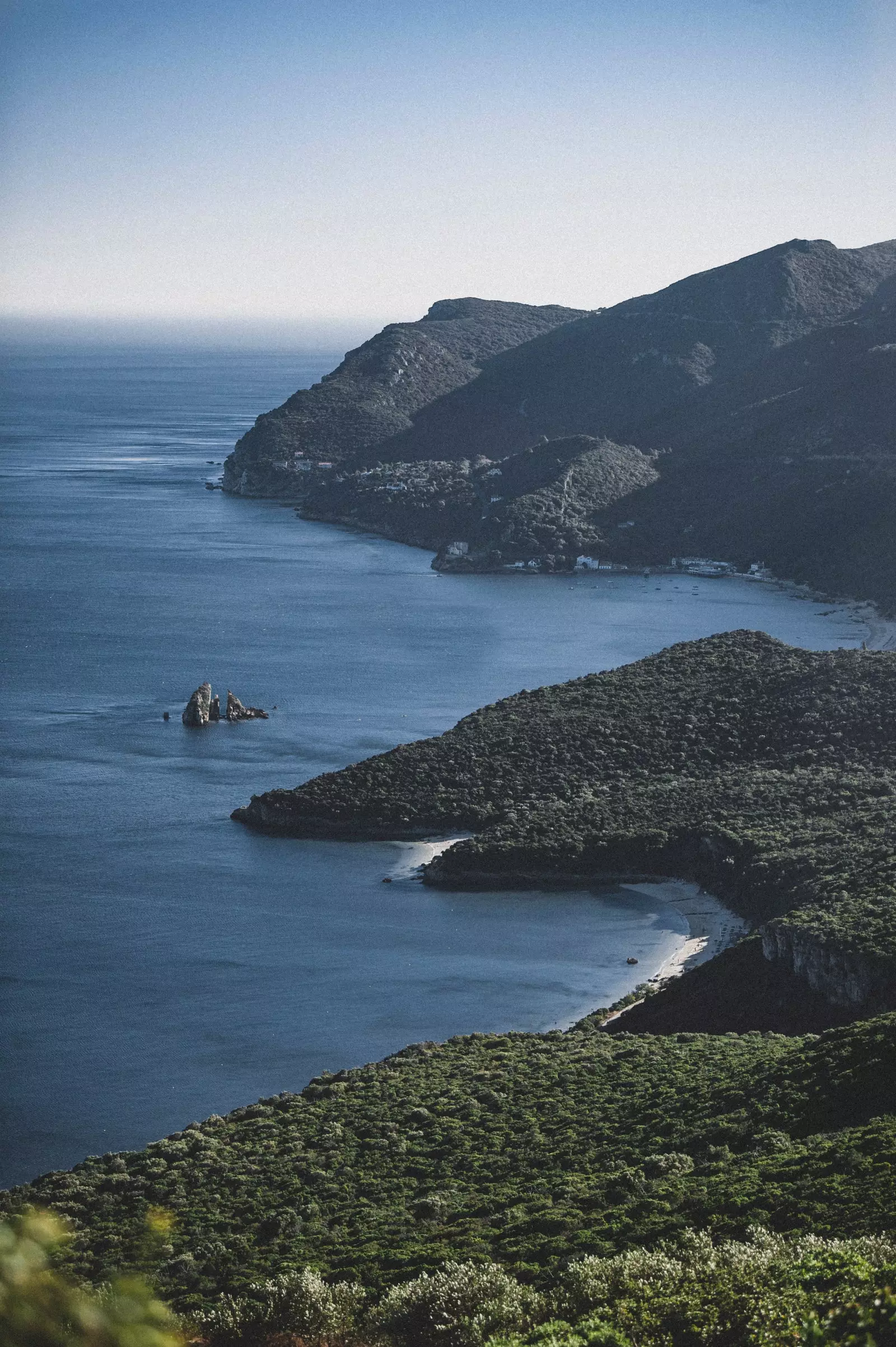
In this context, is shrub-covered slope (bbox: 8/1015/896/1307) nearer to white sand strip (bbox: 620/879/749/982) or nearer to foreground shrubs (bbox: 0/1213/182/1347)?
white sand strip (bbox: 620/879/749/982)

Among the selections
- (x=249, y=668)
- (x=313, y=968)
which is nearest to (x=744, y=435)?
(x=249, y=668)

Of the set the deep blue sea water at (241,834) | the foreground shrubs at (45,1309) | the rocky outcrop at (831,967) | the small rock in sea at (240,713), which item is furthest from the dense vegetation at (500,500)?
the foreground shrubs at (45,1309)

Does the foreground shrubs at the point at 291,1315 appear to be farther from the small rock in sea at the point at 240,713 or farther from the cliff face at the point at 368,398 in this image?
the cliff face at the point at 368,398

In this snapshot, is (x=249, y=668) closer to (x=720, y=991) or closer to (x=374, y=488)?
(x=720, y=991)

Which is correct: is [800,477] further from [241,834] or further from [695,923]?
[695,923]

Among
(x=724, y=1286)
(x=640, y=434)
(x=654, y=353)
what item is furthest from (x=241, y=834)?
(x=654, y=353)

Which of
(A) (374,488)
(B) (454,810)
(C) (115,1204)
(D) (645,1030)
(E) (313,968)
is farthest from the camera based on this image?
(A) (374,488)
